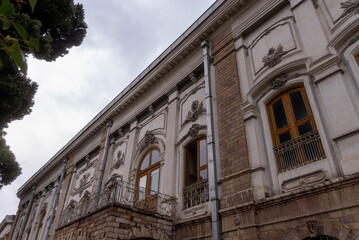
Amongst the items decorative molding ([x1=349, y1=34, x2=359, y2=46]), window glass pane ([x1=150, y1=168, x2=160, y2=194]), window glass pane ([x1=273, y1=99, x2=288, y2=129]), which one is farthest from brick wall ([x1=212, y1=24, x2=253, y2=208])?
window glass pane ([x1=150, y1=168, x2=160, y2=194])

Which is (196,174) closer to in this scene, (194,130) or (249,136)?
(194,130)

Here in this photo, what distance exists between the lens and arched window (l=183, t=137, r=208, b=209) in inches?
335

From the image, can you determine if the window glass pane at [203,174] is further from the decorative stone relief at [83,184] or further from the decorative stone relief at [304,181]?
the decorative stone relief at [83,184]

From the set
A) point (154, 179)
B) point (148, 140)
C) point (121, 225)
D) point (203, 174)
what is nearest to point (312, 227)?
point (203, 174)

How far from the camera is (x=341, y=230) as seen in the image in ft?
16.2

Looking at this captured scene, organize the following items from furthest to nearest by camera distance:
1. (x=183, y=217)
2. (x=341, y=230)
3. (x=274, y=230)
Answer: (x=183, y=217) < (x=274, y=230) < (x=341, y=230)

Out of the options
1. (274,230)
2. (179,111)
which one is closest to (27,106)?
(179,111)

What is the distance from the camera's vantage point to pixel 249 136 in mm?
7602

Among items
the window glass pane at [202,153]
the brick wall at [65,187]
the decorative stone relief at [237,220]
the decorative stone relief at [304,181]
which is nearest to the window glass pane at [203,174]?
the window glass pane at [202,153]

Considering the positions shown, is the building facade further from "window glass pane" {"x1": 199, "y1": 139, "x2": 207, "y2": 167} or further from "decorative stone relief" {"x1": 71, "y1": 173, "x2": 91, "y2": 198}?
"decorative stone relief" {"x1": 71, "y1": 173, "x2": 91, "y2": 198}

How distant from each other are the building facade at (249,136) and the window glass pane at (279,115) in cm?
3

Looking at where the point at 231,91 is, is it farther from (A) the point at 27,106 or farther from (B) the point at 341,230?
(A) the point at 27,106

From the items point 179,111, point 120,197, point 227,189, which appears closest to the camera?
point 227,189

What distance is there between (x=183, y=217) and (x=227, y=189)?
201 cm
